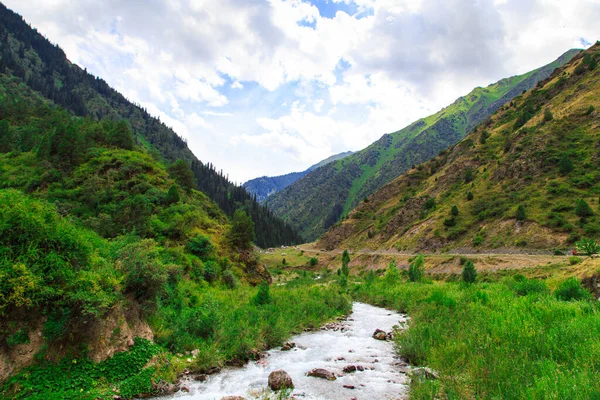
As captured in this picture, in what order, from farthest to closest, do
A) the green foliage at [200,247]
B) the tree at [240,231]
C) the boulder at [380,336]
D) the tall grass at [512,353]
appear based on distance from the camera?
the tree at [240,231] < the green foliage at [200,247] < the boulder at [380,336] < the tall grass at [512,353]

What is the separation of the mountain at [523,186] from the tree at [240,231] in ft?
132

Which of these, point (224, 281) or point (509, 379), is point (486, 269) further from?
point (509, 379)

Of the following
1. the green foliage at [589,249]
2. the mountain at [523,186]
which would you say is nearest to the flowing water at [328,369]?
the green foliage at [589,249]

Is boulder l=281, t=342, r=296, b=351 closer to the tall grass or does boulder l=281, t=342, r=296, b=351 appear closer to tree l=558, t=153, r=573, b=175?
the tall grass

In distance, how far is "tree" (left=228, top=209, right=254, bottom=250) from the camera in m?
32.9

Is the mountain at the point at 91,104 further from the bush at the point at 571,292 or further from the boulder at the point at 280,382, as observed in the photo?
the boulder at the point at 280,382

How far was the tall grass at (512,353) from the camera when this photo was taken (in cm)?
549

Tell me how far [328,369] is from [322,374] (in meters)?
0.78

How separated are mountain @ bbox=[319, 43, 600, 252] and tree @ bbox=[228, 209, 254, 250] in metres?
40.3

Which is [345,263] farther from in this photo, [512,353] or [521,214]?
[512,353]

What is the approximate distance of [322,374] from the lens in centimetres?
987

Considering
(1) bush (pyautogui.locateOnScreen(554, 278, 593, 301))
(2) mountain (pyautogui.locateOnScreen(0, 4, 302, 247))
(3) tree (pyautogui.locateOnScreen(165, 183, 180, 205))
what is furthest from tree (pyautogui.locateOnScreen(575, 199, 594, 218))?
(2) mountain (pyautogui.locateOnScreen(0, 4, 302, 247))

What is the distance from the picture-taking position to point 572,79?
8350 cm

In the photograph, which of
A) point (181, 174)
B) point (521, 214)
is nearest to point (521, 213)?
point (521, 214)
